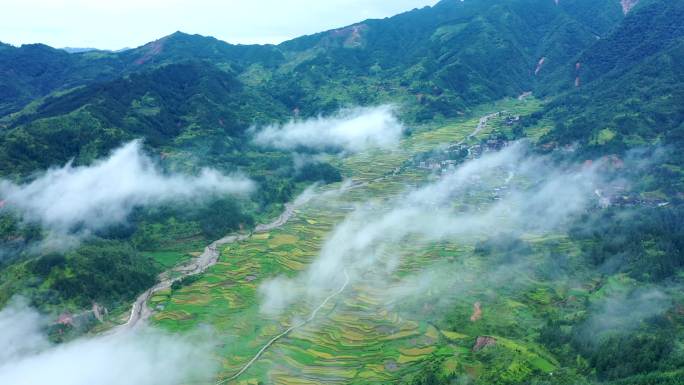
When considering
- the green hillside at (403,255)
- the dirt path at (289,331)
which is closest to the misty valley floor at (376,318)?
the green hillside at (403,255)

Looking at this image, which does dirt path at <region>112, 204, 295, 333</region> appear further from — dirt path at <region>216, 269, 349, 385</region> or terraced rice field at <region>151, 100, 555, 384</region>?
dirt path at <region>216, 269, 349, 385</region>

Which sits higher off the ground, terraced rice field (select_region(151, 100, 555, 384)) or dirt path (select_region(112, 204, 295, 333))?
dirt path (select_region(112, 204, 295, 333))

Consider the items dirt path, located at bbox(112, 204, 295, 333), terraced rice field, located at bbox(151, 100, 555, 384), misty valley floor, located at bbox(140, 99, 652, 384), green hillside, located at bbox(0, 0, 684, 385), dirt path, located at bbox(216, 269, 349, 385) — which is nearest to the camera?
misty valley floor, located at bbox(140, 99, 652, 384)

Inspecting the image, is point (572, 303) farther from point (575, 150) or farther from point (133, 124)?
point (133, 124)

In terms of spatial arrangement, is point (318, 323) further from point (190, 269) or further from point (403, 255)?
point (190, 269)

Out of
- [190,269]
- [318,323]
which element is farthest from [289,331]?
[190,269]

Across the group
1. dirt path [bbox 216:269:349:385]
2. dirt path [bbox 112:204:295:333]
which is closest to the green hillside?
dirt path [bbox 216:269:349:385]

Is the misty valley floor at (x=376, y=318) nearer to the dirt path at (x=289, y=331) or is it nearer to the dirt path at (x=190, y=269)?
the dirt path at (x=289, y=331)

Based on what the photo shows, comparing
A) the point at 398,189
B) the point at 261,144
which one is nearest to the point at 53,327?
the point at 398,189
